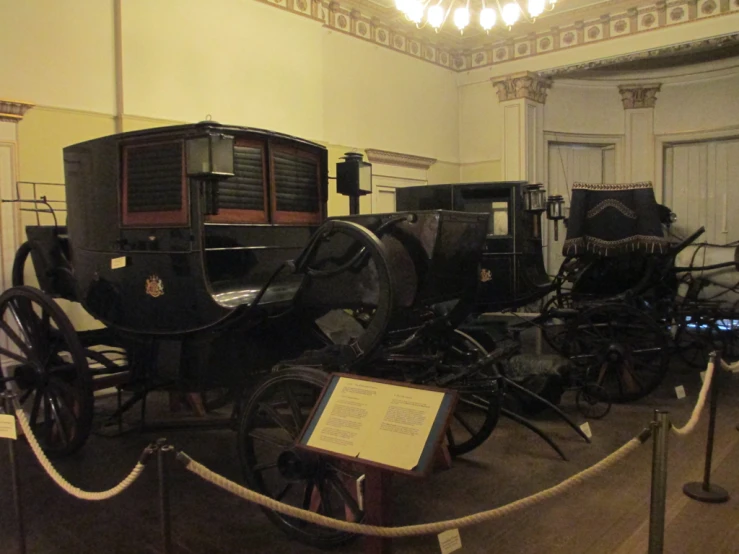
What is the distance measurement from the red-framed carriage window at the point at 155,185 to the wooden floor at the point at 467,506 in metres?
1.51

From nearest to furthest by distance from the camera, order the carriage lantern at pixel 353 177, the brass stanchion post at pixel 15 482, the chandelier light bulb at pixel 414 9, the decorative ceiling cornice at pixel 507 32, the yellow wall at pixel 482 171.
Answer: the brass stanchion post at pixel 15 482
the carriage lantern at pixel 353 177
the chandelier light bulb at pixel 414 9
the decorative ceiling cornice at pixel 507 32
the yellow wall at pixel 482 171

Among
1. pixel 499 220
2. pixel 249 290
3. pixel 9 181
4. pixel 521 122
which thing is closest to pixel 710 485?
pixel 249 290

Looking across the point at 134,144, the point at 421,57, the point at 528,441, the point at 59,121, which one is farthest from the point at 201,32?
the point at 528,441

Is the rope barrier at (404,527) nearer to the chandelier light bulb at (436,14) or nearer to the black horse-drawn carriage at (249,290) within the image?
the black horse-drawn carriage at (249,290)

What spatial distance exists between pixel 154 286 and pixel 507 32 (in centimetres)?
777

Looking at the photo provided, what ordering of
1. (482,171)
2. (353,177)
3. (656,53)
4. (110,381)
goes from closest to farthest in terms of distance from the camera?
(110,381)
(353,177)
(656,53)
(482,171)

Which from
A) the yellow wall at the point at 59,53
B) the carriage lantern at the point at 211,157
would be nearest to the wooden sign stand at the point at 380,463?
the carriage lantern at the point at 211,157

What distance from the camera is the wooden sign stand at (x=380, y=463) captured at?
86.4 inches

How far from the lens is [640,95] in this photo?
10414 millimetres

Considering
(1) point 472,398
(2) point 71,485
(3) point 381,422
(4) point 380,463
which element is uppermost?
(3) point 381,422

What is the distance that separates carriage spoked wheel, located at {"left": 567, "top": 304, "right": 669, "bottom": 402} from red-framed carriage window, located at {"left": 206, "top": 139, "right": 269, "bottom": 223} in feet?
9.84

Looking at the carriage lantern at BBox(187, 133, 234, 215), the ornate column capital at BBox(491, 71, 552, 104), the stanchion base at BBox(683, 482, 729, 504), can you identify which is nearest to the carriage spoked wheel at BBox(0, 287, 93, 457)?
the carriage lantern at BBox(187, 133, 234, 215)

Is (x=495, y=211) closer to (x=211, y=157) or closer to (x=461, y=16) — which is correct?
(x=461, y=16)

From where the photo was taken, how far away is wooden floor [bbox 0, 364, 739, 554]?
3.13 m
